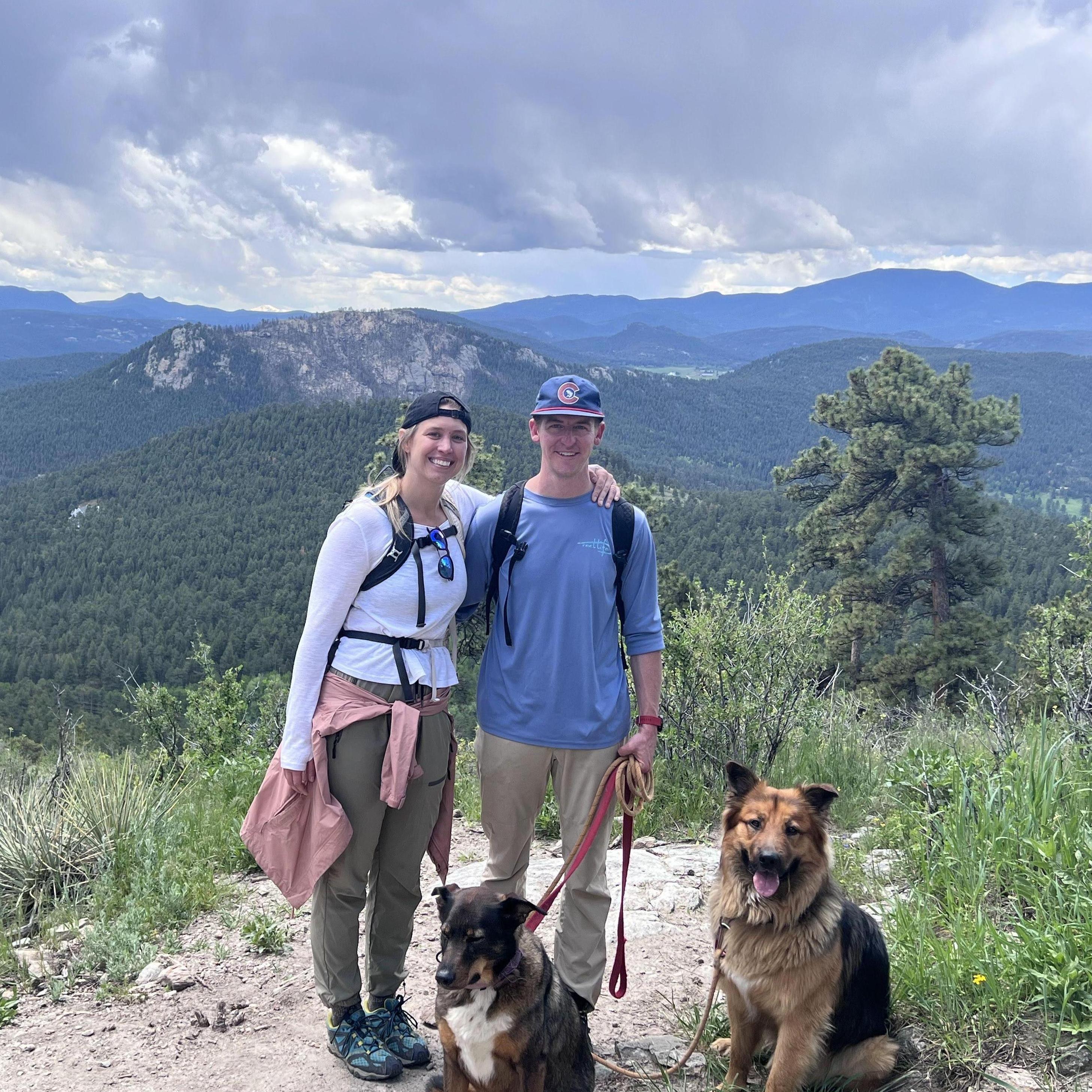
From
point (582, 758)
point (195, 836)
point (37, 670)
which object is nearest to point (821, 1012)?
point (582, 758)

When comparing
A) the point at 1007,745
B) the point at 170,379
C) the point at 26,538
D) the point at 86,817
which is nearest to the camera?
the point at 1007,745

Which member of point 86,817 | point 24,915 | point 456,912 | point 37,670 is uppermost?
point 456,912

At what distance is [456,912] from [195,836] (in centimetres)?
309

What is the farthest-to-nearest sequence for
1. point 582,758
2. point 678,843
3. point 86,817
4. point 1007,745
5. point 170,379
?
point 170,379, point 678,843, point 86,817, point 1007,745, point 582,758

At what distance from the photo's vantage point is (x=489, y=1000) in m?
2.32

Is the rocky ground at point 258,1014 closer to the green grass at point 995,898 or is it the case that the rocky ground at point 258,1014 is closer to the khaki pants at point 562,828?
the green grass at point 995,898

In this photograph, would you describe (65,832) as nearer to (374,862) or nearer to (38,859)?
(38,859)

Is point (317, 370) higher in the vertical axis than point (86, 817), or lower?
higher

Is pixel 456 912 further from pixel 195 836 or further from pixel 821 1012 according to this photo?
pixel 195 836

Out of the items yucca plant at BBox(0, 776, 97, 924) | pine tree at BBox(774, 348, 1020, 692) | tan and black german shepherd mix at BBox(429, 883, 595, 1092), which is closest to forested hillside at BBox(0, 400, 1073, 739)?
pine tree at BBox(774, 348, 1020, 692)

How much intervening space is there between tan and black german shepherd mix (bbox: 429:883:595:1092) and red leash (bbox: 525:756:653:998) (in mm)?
429

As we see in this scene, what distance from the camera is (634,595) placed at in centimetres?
302

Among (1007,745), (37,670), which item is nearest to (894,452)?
(1007,745)

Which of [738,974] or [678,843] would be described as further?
[678,843]
